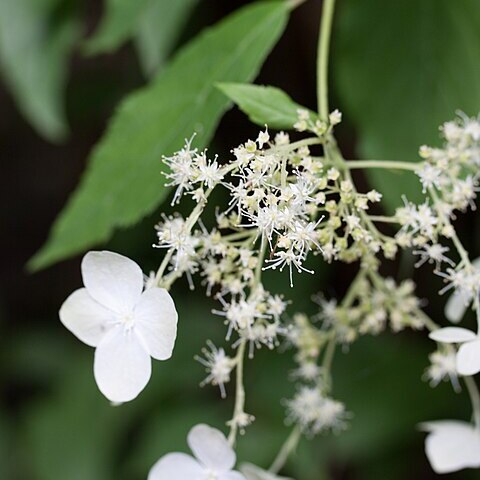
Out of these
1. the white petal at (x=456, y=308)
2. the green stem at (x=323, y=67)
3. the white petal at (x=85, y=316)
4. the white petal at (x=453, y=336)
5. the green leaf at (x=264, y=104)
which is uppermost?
the green stem at (x=323, y=67)

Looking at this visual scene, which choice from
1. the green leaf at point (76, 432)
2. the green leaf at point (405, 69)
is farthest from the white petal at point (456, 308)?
the green leaf at point (76, 432)

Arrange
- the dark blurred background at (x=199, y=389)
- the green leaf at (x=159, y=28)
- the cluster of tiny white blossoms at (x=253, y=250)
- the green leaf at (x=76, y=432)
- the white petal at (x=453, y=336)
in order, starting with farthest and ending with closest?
the green leaf at (x=76, y=432) < the dark blurred background at (x=199, y=389) < the green leaf at (x=159, y=28) < the white petal at (x=453, y=336) < the cluster of tiny white blossoms at (x=253, y=250)

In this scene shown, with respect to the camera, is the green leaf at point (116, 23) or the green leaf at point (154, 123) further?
the green leaf at point (116, 23)

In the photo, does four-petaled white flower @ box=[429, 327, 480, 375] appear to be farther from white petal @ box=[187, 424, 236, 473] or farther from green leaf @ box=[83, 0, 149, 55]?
green leaf @ box=[83, 0, 149, 55]

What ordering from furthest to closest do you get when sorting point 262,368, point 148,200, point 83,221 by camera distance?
point 262,368
point 83,221
point 148,200

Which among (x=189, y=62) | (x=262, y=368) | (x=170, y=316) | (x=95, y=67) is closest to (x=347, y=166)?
(x=170, y=316)

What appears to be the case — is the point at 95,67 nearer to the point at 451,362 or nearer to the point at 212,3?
the point at 212,3

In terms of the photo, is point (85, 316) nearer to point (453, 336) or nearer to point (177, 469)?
point (177, 469)

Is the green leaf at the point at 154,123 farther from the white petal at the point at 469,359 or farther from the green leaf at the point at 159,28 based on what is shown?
the white petal at the point at 469,359
